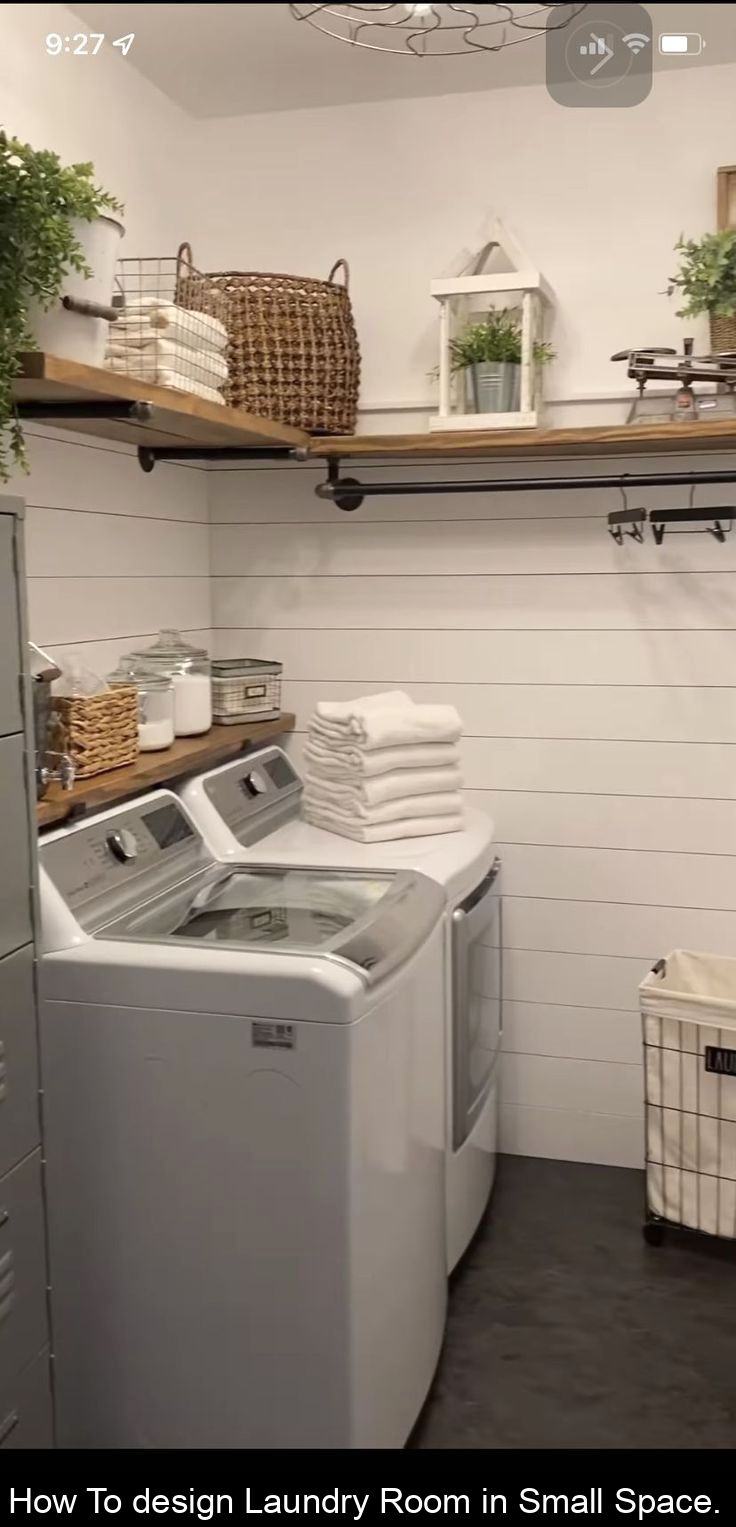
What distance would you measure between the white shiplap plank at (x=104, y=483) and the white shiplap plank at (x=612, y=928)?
4.09ft

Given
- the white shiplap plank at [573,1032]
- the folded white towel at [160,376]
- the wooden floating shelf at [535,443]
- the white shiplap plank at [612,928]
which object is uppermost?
the folded white towel at [160,376]

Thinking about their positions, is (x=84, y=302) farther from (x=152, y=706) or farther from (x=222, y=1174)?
(x=222, y=1174)

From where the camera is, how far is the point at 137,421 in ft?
6.92

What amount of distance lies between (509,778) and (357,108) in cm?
161

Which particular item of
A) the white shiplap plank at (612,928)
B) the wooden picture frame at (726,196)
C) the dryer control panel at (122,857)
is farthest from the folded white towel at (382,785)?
the wooden picture frame at (726,196)

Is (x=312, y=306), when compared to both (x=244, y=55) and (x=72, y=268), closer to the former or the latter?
(x=244, y=55)

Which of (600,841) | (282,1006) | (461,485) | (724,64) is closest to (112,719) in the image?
(282,1006)

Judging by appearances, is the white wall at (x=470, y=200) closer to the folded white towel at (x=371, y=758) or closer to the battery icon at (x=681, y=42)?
the battery icon at (x=681, y=42)

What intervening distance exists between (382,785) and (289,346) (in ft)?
3.22

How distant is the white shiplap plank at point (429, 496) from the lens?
9.71 ft

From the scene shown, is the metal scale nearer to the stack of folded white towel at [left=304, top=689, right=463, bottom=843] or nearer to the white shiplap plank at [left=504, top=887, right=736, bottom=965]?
the stack of folded white towel at [left=304, top=689, right=463, bottom=843]

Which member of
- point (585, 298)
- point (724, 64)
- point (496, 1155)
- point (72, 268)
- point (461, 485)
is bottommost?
point (496, 1155)

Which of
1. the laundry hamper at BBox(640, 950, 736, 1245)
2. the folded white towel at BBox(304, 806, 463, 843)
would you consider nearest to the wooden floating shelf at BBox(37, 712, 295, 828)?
the folded white towel at BBox(304, 806, 463, 843)

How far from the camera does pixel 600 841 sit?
3066 mm
